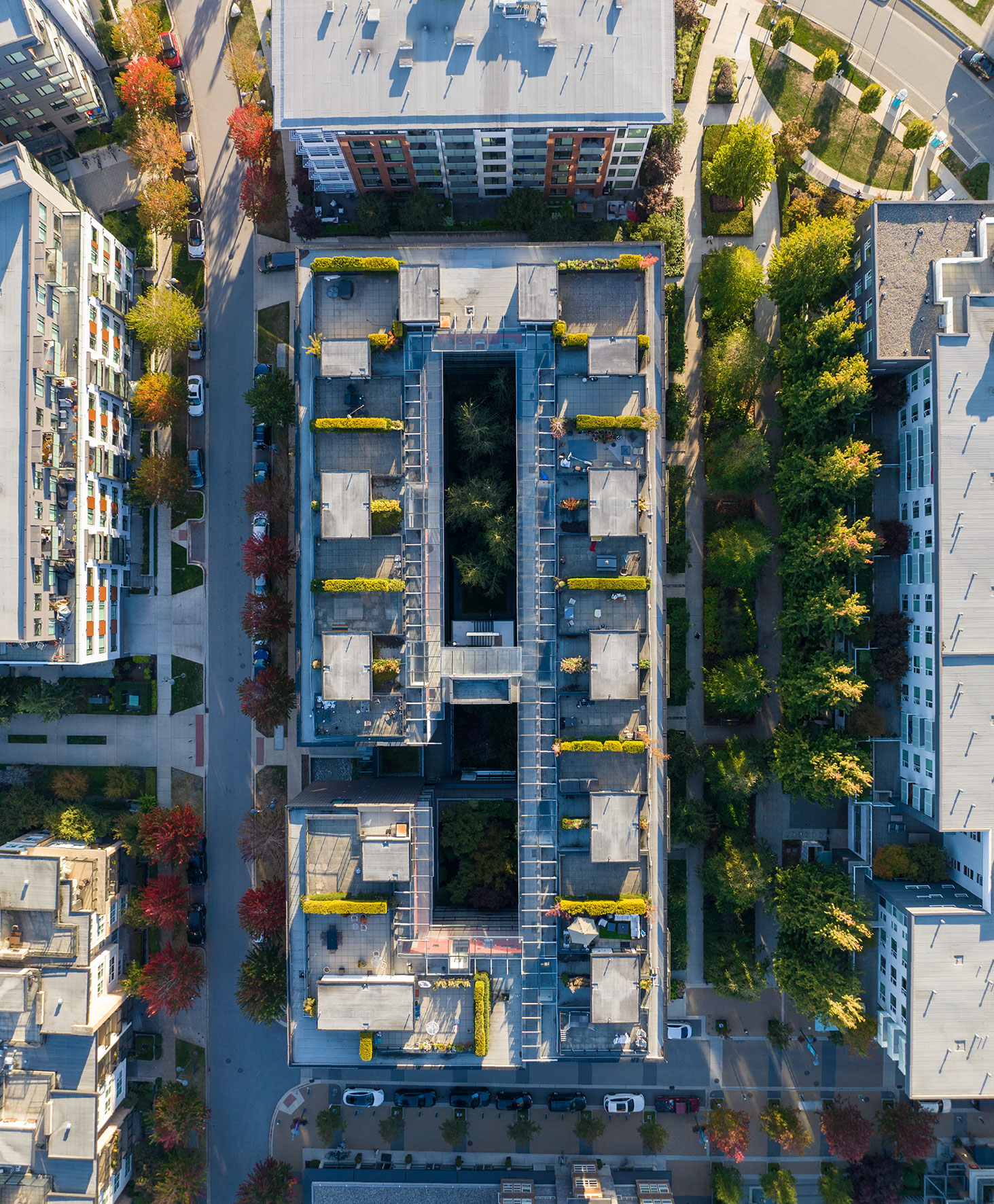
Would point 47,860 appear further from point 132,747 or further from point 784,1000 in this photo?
point 784,1000

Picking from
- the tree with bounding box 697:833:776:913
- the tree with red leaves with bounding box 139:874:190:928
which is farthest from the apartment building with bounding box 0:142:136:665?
the tree with bounding box 697:833:776:913

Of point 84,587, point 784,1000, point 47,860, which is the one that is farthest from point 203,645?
point 784,1000

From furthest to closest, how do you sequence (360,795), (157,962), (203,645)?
(203,645)
(157,962)
(360,795)

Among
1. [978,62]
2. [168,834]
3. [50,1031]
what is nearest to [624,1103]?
[168,834]

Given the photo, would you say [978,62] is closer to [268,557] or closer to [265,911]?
[268,557]

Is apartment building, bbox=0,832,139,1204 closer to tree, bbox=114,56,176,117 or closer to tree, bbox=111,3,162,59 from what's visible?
tree, bbox=114,56,176,117

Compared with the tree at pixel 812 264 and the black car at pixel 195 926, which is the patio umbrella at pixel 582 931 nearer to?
the black car at pixel 195 926
